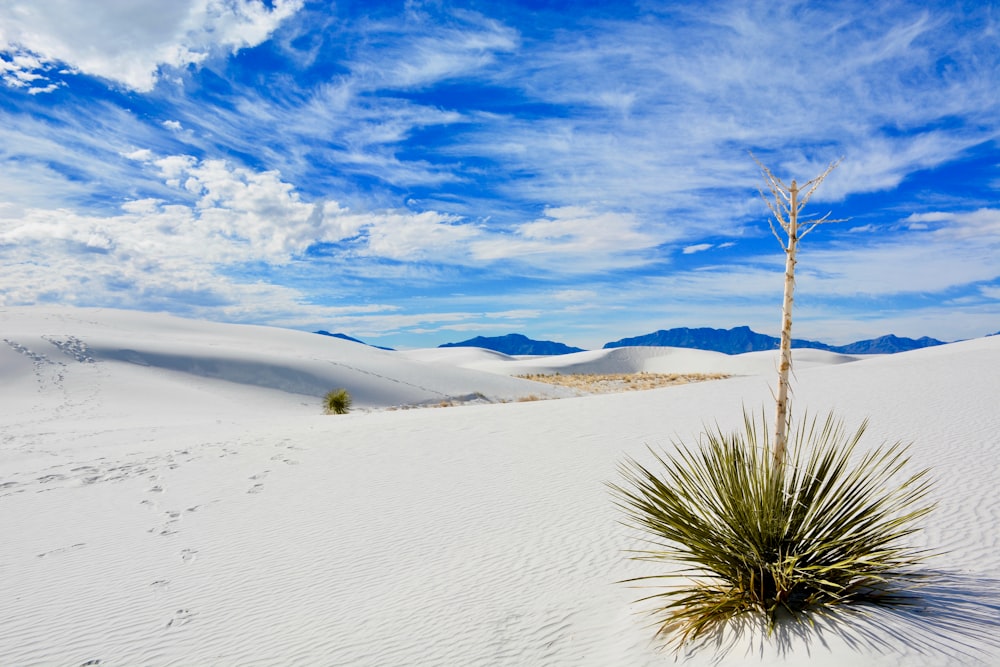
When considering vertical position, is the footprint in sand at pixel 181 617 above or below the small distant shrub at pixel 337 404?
below

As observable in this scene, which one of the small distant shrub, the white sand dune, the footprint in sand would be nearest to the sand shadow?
the white sand dune

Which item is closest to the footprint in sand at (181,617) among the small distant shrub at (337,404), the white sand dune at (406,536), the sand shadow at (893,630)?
the white sand dune at (406,536)

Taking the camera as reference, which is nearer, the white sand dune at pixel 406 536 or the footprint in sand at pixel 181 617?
the white sand dune at pixel 406 536

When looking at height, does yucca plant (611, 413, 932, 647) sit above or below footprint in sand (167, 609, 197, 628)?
above

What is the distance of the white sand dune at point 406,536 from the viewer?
4.37 m

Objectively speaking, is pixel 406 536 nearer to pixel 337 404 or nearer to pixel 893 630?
pixel 893 630

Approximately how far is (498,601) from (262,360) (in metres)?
29.4

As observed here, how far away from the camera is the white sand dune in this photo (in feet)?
14.3

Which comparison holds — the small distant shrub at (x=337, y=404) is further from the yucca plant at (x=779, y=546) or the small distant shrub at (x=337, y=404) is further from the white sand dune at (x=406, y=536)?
the yucca plant at (x=779, y=546)

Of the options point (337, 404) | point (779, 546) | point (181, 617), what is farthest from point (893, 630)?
point (337, 404)

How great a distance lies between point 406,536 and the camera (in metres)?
7.09

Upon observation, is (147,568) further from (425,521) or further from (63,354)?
(63,354)

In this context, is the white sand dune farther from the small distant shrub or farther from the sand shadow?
the small distant shrub

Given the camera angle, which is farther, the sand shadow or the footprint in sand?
the footprint in sand
